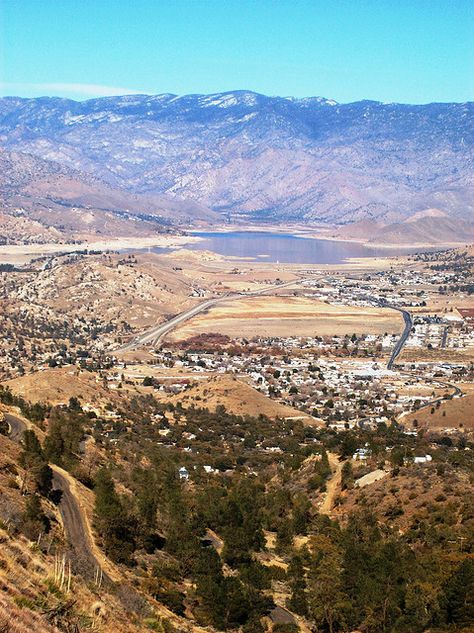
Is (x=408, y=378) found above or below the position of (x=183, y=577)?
below

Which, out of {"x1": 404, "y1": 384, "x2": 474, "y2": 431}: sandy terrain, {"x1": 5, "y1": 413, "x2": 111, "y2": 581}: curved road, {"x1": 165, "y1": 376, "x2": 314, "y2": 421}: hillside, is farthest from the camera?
{"x1": 165, "y1": 376, "x2": 314, "y2": 421}: hillside

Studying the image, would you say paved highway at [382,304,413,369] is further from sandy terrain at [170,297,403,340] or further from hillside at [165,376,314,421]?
hillside at [165,376,314,421]

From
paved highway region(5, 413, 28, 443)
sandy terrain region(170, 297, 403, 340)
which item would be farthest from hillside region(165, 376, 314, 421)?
sandy terrain region(170, 297, 403, 340)

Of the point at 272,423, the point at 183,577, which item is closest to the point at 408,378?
the point at 272,423

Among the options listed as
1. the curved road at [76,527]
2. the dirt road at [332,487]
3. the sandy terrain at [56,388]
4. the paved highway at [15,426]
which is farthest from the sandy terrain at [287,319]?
the curved road at [76,527]

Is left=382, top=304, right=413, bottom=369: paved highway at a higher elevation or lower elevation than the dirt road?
lower

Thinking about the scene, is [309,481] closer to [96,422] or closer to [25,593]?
[96,422]

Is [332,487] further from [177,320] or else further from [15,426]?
[177,320]

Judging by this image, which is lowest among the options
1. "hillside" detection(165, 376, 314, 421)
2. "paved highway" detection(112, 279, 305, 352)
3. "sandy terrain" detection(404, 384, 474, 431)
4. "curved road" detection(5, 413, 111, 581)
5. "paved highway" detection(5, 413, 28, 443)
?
"paved highway" detection(112, 279, 305, 352)
